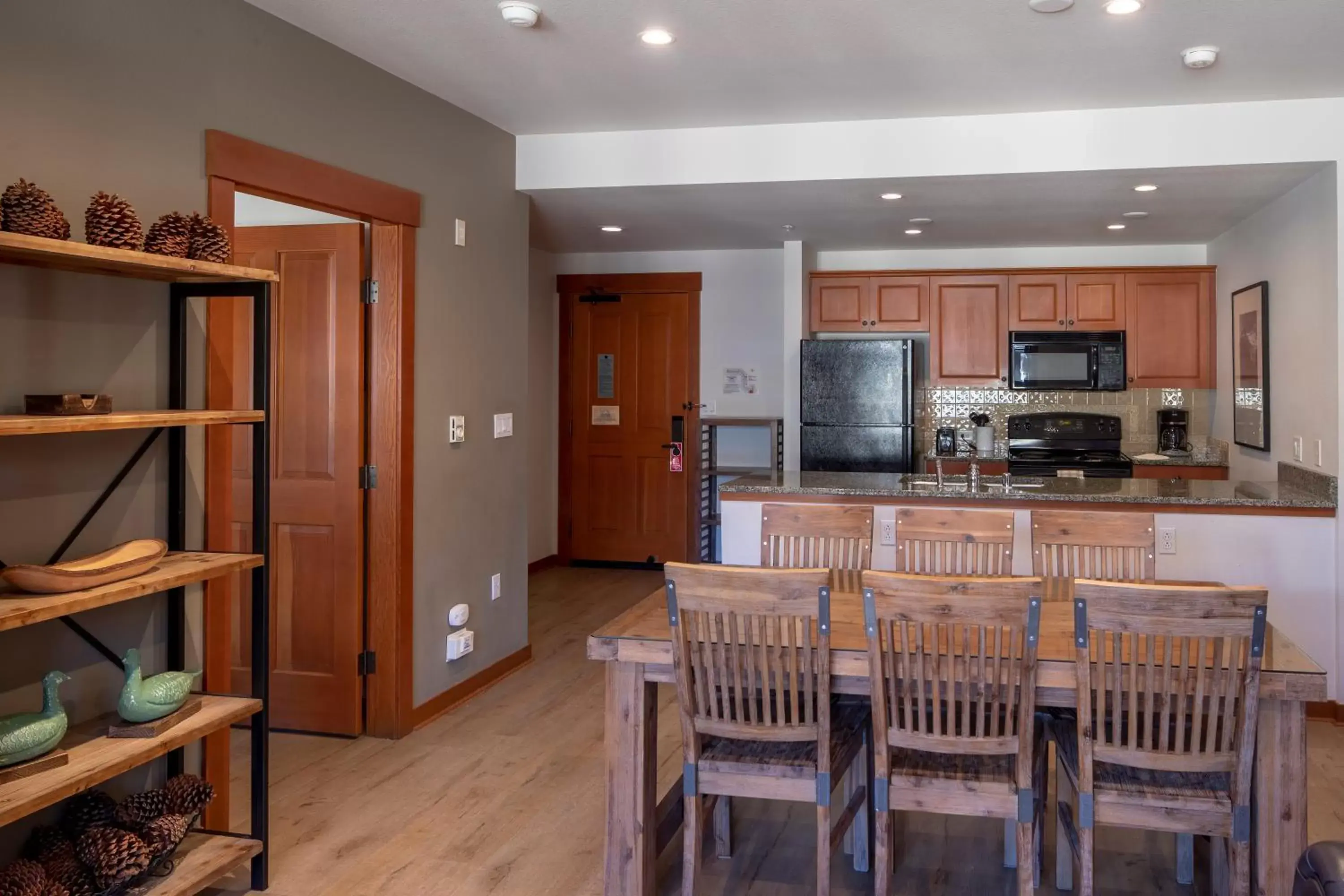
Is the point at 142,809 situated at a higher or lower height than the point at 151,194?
lower

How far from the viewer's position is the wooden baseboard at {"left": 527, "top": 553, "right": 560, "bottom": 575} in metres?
7.42

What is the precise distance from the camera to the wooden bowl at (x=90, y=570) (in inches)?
83.9

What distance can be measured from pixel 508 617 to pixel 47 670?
2.54 metres

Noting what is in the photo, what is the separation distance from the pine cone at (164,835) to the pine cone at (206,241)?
1345 millimetres

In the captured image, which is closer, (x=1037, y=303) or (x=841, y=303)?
(x=1037, y=303)

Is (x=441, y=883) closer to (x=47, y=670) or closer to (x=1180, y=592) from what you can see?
(x=47, y=670)

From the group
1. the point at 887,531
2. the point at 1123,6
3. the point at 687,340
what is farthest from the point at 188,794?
the point at 687,340

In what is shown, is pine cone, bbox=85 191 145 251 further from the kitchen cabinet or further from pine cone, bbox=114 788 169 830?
the kitchen cabinet

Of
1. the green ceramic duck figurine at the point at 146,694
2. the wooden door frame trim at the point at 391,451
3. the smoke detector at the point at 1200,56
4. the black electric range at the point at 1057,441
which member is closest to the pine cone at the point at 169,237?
the green ceramic duck figurine at the point at 146,694

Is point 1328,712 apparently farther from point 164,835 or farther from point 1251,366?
point 164,835

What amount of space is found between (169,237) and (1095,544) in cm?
277

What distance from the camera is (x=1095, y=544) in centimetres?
329

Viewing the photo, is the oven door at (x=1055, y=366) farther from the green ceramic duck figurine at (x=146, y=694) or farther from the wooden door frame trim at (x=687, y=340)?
the green ceramic duck figurine at (x=146, y=694)

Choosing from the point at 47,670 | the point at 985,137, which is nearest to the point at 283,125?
the point at 47,670
